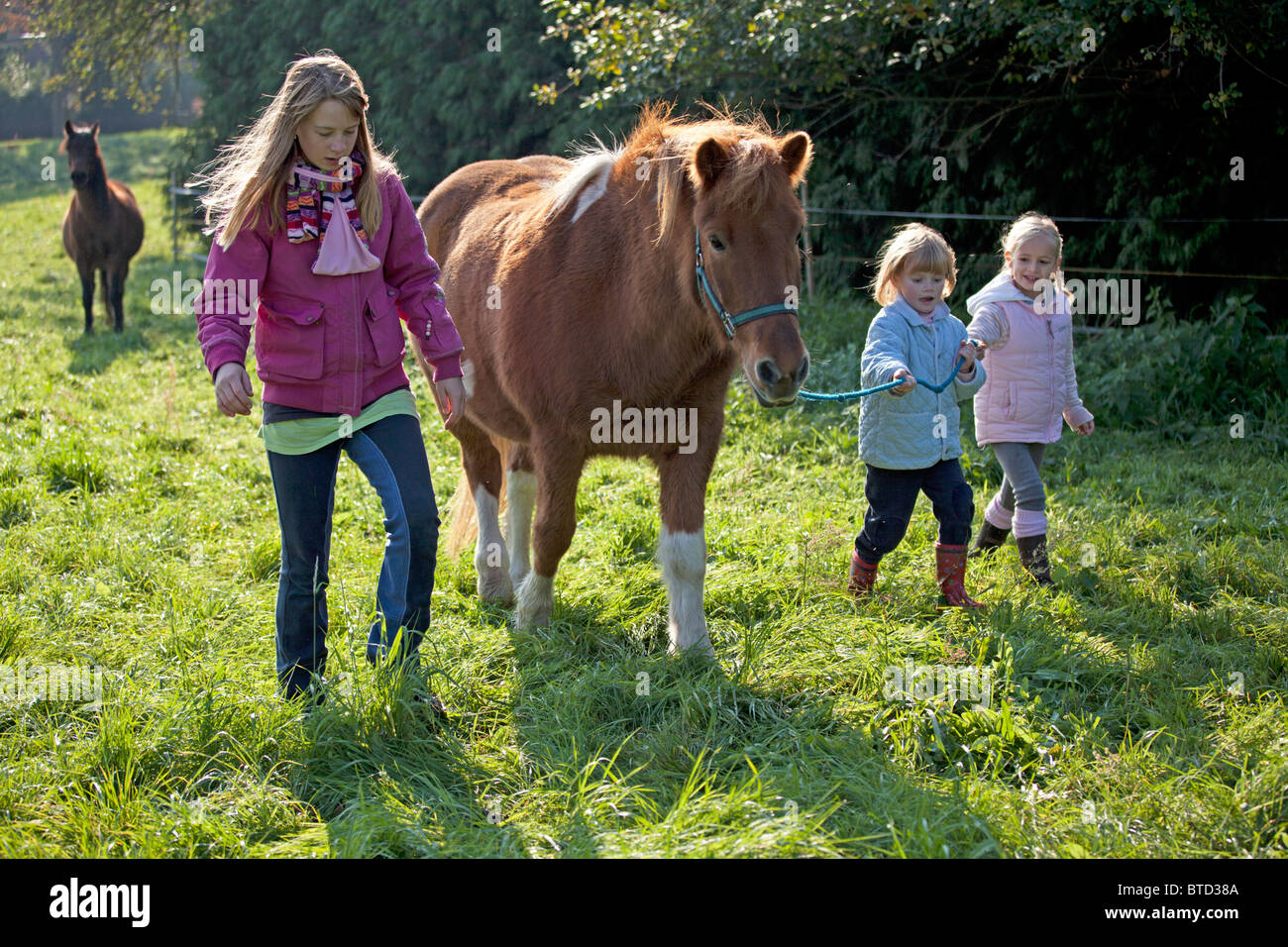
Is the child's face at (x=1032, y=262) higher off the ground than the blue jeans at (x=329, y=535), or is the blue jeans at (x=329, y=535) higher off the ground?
the child's face at (x=1032, y=262)

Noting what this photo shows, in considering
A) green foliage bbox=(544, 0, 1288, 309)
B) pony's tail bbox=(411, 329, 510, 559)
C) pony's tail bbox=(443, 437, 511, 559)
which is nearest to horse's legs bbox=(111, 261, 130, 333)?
green foliage bbox=(544, 0, 1288, 309)

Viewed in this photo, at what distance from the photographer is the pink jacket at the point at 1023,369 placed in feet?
14.2

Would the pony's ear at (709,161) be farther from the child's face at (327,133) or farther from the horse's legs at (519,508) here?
the horse's legs at (519,508)

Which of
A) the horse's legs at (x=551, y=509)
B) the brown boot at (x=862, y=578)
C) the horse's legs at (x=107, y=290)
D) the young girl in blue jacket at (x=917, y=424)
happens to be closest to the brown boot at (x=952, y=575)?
the young girl in blue jacket at (x=917, y=424)

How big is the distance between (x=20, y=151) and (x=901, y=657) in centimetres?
3547

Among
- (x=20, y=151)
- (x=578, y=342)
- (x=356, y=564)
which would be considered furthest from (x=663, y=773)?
(x=20, y=151)

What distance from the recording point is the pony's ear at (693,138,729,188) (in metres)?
3.19

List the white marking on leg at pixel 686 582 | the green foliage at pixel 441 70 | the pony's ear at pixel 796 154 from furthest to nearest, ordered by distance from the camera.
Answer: the green foliage at pixel 441 70, the white marking on leg at pixel 686 582, the pony's ear at pixel 796 154

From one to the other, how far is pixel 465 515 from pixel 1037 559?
2559mm

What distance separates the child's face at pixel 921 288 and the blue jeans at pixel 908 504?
0.63 meters

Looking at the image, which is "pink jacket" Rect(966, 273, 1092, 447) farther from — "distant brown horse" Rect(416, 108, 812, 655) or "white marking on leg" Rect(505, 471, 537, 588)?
"white marking on leg" Rect(505, 471, 537, 588)

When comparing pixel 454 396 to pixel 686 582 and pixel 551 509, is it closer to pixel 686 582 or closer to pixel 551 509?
pixel 551 509

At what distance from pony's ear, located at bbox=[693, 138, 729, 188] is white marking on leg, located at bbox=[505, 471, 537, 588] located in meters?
1.78

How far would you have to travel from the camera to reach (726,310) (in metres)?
3.21
